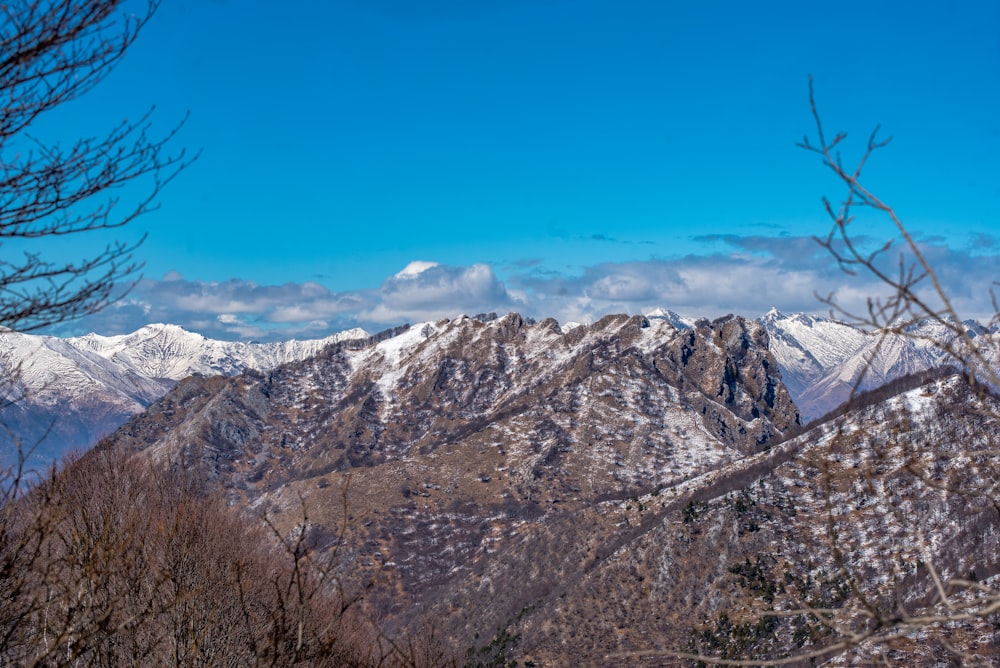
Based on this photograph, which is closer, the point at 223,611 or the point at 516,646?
the point at 223,611

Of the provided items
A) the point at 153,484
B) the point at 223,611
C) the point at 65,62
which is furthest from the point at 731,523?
the point at 65,62

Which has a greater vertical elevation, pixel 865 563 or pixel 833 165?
pixel 833 165

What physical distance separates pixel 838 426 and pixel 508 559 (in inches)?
7676

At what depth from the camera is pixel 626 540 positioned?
15675 centimetres

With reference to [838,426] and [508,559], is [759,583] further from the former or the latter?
[838,426]

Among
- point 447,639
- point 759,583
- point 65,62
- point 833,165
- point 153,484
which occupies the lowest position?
point 447,639

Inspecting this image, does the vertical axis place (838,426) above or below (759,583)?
above

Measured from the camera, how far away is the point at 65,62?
8836mm

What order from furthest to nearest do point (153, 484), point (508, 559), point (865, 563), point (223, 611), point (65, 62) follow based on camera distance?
point (508, 559) → point (865, 563) → point (153, 484) → point (223, 611) → point (65, 62)

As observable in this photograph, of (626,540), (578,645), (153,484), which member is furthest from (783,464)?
(153,484)

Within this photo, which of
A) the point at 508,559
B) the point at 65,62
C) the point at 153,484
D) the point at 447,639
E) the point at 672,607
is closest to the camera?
the point at 65,62

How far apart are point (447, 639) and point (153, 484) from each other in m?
83.0

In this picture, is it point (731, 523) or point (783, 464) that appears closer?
point (731, 523)

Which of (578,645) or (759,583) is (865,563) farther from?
(578,645)
